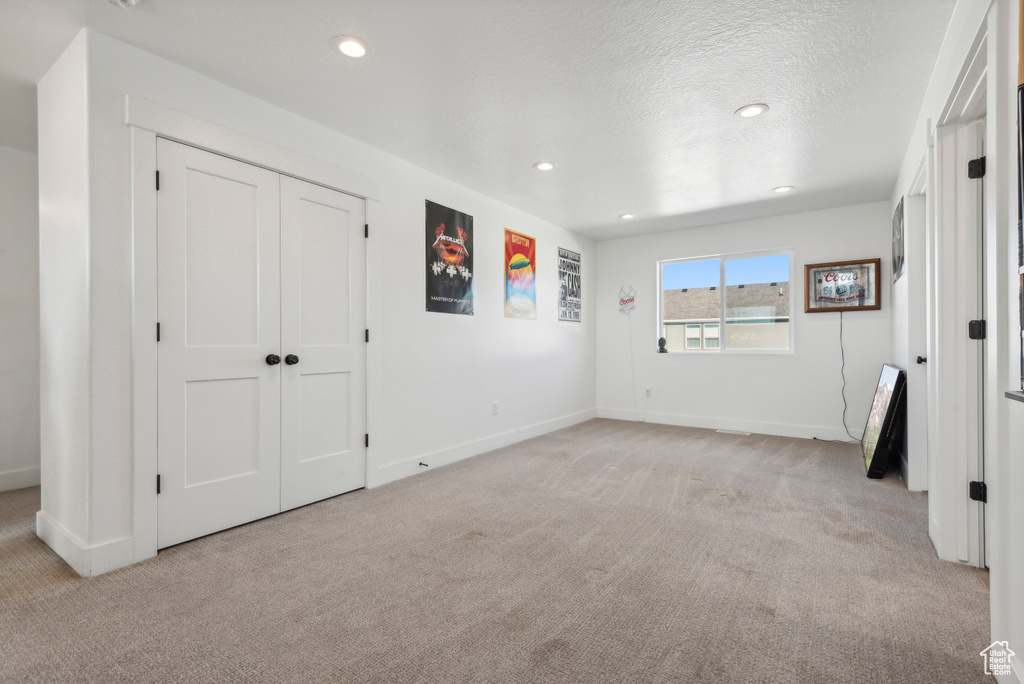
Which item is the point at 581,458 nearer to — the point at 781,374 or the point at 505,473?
the point at 505,473

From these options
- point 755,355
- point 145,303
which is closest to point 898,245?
point 755,355

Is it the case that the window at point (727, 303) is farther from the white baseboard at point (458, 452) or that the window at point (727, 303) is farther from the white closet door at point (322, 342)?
the white closet door at point (322, 342)

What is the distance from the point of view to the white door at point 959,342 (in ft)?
7.29

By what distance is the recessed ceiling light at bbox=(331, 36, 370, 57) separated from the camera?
2283 millimetres

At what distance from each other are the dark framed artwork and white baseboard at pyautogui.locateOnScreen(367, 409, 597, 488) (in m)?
3.56

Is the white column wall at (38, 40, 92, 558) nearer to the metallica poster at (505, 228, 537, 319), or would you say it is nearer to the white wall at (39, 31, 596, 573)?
the white wall at (39, 31, 596, 573)

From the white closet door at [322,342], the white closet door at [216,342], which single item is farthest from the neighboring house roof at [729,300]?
the white closet door at [216,342]

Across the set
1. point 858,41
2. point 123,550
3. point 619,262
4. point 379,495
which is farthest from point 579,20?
point 619,262

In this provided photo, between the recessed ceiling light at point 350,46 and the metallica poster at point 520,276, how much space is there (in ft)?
8.93

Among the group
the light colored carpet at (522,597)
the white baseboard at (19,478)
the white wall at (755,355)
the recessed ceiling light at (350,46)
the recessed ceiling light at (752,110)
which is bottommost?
the light colored carpet at (522,597)

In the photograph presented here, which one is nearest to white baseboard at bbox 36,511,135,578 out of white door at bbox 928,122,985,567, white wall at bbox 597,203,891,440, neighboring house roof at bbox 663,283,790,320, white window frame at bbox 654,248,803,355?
white door at bbox 928,122,985,567

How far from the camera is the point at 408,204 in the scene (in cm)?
389

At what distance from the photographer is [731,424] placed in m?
5.74

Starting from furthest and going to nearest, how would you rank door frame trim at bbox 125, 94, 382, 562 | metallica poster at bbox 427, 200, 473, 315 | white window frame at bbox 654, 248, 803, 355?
1. white window frame at bbox 654, 248, 803, 355
2. metallica poster at bbox 427, 200, 473, 315
3. door frame trim at bbox 125, 94, 382, 562
